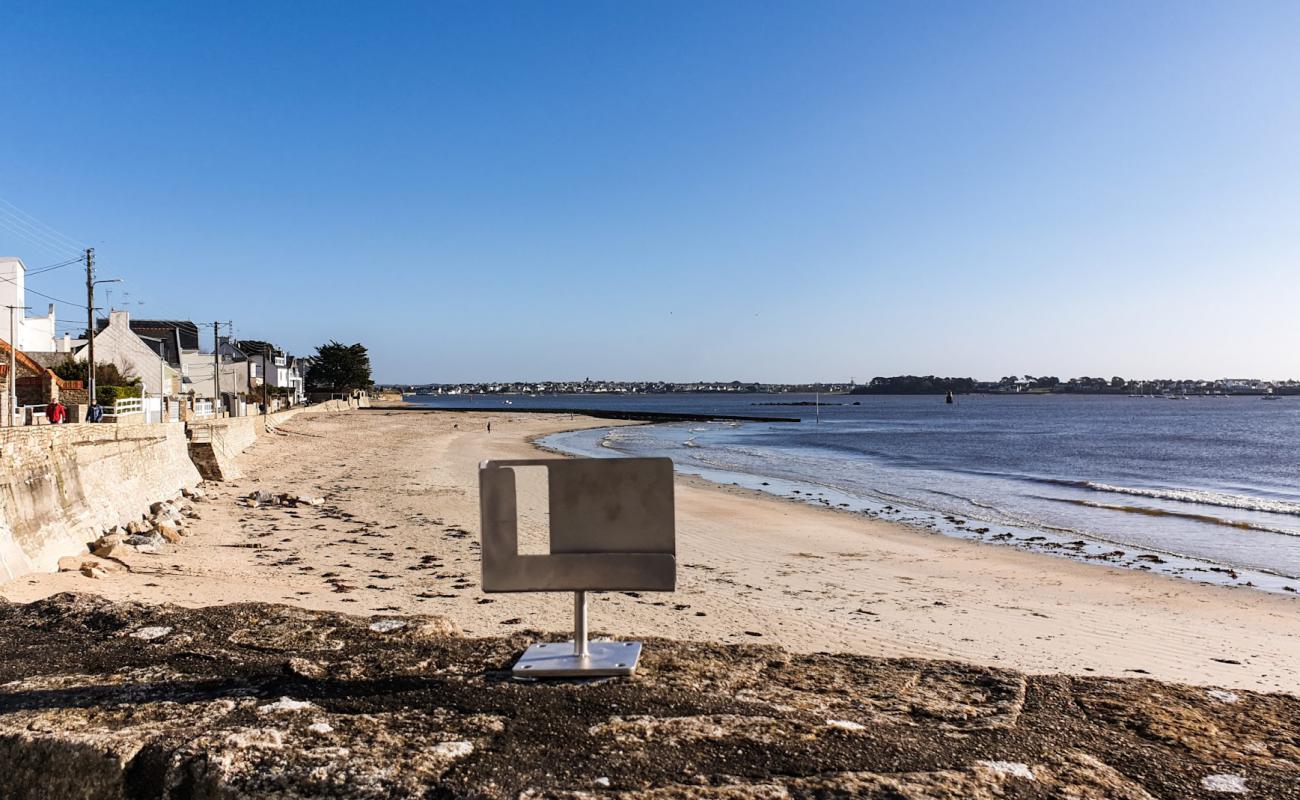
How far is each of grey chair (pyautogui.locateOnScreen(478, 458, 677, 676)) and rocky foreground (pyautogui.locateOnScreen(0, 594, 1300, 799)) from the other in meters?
0.50

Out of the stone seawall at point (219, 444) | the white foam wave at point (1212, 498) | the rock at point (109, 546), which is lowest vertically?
the white foam wave at point (1212, 498)

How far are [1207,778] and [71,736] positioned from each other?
4.79 metres

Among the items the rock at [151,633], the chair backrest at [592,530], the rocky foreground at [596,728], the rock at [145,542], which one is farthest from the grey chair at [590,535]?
the rock at [145,542]

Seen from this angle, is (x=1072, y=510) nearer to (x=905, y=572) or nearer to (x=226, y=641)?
(x=905, y=572)

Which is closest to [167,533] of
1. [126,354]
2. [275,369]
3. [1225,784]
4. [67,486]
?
[67,486]

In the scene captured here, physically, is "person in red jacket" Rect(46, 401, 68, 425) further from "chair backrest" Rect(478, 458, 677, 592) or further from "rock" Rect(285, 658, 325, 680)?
"chair backrest" Rect(478, 458, 677, 592)

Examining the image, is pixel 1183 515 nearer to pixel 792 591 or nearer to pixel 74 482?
pixel 792 591

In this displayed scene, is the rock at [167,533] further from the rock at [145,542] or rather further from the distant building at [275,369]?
the distant building at [275,369]

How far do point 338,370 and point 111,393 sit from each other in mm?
88181

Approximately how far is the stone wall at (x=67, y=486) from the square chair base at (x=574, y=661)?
7.66 metres

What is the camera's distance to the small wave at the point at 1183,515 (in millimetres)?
20953

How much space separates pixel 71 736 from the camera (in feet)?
11.9

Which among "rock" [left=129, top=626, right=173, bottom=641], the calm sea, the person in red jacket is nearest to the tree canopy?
the calm sea

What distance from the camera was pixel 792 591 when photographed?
12.3m
